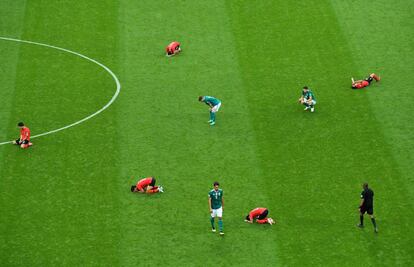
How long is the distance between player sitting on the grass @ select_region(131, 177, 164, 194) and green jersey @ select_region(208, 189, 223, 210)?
363 centimetres

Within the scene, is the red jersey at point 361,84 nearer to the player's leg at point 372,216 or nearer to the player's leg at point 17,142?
the player's leg at point 372,216

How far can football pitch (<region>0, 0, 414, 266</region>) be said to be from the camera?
3209cm

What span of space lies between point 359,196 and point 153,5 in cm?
2002

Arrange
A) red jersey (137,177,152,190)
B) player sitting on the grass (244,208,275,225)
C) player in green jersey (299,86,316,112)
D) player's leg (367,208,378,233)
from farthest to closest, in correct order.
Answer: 1. player in green jersey (299,86,316,112)
2. red jersey (137,177,152,190)
3. player sitting on the grass (244,208,275,225)
4. player's leg (367,208,378,233)

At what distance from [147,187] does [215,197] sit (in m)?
4.06

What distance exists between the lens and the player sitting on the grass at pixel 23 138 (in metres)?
37.7

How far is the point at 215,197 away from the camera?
1243 inches

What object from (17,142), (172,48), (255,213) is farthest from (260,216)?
(172,48)

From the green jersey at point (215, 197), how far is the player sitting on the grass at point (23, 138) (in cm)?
971

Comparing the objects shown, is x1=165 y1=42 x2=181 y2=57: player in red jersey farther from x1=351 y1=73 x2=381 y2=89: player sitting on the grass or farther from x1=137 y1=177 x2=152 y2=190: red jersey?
x1=137 y1=177 x2=152 y2=190: red jersey

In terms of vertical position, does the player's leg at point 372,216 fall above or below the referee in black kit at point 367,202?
below

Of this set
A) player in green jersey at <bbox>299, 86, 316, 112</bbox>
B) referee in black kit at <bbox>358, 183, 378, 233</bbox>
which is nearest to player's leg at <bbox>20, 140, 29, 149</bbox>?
player in green jersey at <bbox>299, 86, 316, 112</bbox>

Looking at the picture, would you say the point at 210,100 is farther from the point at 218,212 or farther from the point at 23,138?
the point at 218,212

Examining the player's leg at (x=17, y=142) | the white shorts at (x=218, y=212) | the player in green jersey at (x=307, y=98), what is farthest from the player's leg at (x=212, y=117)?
the white shorts at (x=218, y=212)
